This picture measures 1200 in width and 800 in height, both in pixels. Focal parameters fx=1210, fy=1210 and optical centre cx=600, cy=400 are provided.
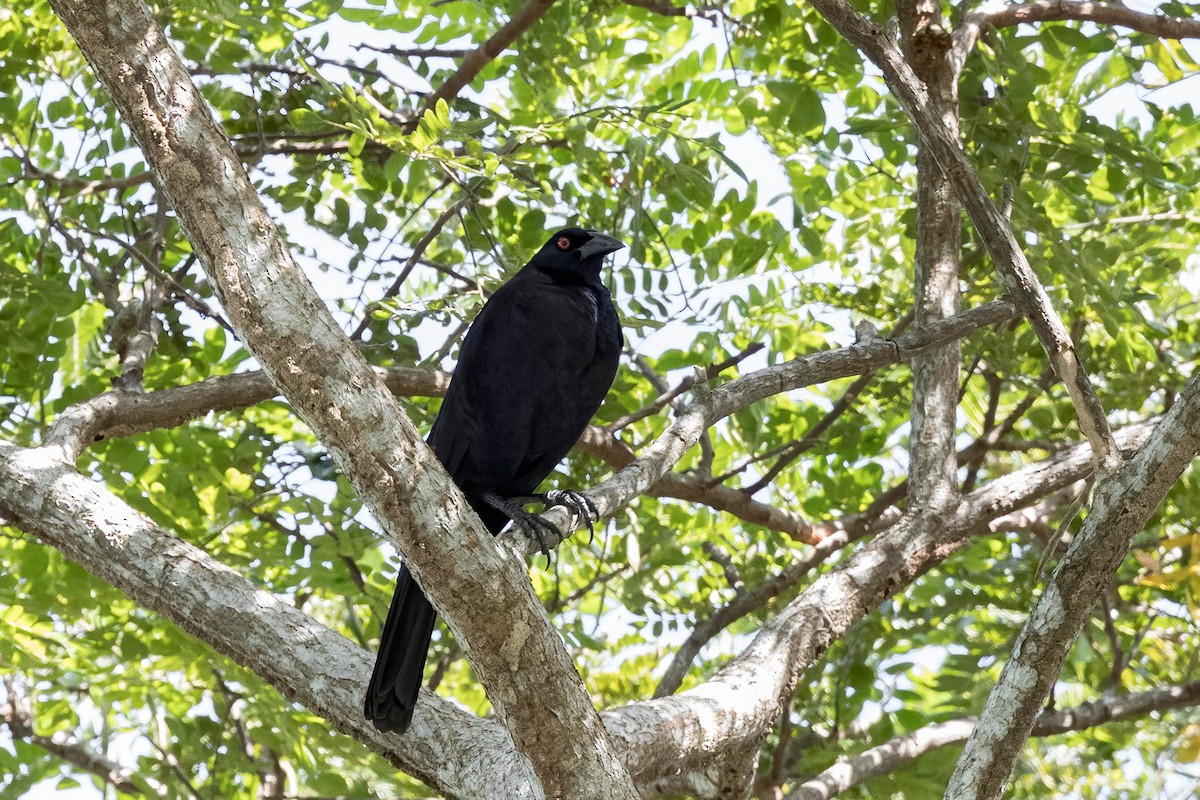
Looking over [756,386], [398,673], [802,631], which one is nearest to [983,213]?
[756,386]

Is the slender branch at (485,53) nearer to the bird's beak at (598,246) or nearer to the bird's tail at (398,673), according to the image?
the bird's beak at (598,246)

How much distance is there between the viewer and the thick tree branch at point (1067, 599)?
101 inches

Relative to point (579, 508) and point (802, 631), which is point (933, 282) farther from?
point (579, 508)

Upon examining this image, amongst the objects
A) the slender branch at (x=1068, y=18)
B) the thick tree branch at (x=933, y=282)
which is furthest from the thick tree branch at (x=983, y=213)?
the slender branch at (x=1068, y=18)

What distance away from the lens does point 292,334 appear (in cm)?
203

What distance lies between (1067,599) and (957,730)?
5.77 ft

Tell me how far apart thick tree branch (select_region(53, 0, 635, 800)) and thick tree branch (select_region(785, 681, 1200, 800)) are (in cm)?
209

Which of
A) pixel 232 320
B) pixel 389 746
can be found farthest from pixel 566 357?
pixel 232 320

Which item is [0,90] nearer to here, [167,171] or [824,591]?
[167,171]

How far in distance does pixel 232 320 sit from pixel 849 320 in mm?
3425

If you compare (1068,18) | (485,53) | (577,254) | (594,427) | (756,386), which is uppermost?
(1068,18)

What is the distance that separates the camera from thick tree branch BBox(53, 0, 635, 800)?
6.66 ft

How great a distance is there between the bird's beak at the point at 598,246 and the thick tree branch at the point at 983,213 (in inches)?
43.1

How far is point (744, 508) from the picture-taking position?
4516mm
